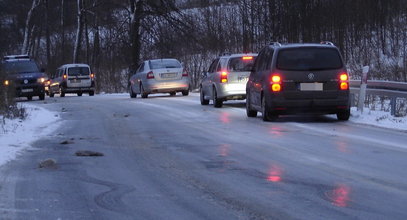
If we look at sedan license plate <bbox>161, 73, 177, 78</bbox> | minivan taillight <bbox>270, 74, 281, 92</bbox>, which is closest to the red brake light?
minivan taillight <bbox>270, 74, 281, 92</bbox>

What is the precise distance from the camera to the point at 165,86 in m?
26.8

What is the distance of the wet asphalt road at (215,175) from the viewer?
20.4 ft

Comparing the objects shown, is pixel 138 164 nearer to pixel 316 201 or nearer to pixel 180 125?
pixel 316 201

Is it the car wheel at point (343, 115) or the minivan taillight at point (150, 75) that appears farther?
the minivan taillight at point (150, 75)

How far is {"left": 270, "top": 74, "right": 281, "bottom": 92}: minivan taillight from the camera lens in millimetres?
13938

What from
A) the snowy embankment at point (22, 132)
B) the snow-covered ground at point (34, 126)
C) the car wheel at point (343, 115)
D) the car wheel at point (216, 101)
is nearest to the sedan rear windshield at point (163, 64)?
the car wheel at point (216, 101)

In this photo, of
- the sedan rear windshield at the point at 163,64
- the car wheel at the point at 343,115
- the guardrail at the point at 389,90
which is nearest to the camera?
the car wheel at the point at 343,115

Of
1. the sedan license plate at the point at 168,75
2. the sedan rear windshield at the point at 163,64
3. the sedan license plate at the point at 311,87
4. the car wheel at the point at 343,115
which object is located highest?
the sedan rear windshield at the point at 163,64

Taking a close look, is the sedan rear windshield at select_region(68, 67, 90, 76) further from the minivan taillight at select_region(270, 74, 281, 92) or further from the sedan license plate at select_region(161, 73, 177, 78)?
the minivan taillight at select_region(270, 74, 281, 92)

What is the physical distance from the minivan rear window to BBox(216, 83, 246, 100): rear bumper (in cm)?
477

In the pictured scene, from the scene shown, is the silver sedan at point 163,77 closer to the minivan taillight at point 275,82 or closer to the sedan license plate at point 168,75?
the sedan license plate at point 168,75

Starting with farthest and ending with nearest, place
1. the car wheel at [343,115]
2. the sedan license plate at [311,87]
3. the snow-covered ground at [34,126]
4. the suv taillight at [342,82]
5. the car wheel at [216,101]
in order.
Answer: the car wheel at [216,101] < the car wheel at [343,115] < the suv taillight at [342,82] < the sedan license plate at [311,87] < the snow-covered ground at [34,126]

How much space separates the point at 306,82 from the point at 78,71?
23.5m

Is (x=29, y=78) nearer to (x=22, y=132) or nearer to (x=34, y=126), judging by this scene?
(x=34, y=126)
